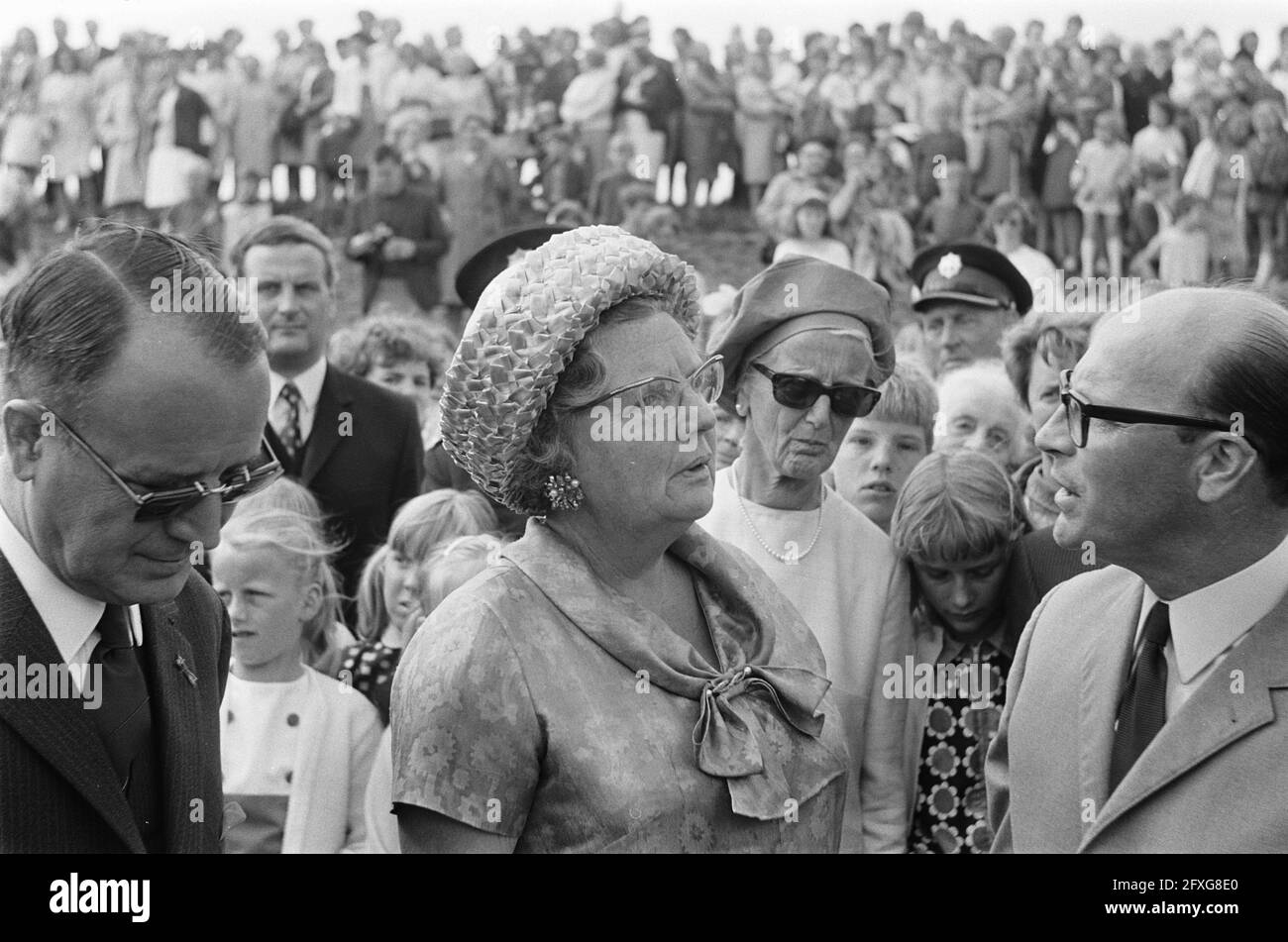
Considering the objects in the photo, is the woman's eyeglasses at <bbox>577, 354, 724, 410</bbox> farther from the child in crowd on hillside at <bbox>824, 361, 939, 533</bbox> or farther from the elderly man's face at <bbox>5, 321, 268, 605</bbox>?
the child in crowd on hillside at <bbox>824, 361, 939, 533</bbox>

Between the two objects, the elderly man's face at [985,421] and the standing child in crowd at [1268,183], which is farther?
the standing child in crowd at [1268,183]

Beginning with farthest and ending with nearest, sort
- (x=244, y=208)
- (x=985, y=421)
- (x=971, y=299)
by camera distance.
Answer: (x=244, y=208)
(x=971, y=299)
(x=985, y=421)

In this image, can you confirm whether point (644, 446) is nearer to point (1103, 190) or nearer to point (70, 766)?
point (70, 766)

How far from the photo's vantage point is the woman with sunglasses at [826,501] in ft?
12.4

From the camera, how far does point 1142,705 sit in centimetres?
275

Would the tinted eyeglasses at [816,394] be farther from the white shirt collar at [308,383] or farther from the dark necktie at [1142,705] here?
the white shirt collar at [308,383]

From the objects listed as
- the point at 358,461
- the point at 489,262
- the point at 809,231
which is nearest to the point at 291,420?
the point at 358,461

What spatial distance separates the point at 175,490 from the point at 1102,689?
1.49 meters

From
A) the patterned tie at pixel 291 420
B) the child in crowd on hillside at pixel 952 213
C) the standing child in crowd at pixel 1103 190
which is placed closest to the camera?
the patterned tie at pixel 291 420

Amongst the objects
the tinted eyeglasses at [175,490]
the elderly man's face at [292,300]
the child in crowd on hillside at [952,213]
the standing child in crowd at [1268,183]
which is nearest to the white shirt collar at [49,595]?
the tinted eyeglasses at [175,490]

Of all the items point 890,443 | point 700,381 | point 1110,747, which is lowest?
point 1110,747

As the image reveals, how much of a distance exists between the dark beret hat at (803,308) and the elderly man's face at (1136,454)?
3.71ft

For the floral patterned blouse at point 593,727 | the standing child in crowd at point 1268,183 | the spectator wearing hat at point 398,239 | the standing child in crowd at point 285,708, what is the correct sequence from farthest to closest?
the standing child in crowd at point 1268,183
the spectator wearing hat at point 398,239
the standing child in crowd at point 285,708
the floral patterned blouse at point 593,727

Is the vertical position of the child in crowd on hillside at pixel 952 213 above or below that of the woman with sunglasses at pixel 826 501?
above
